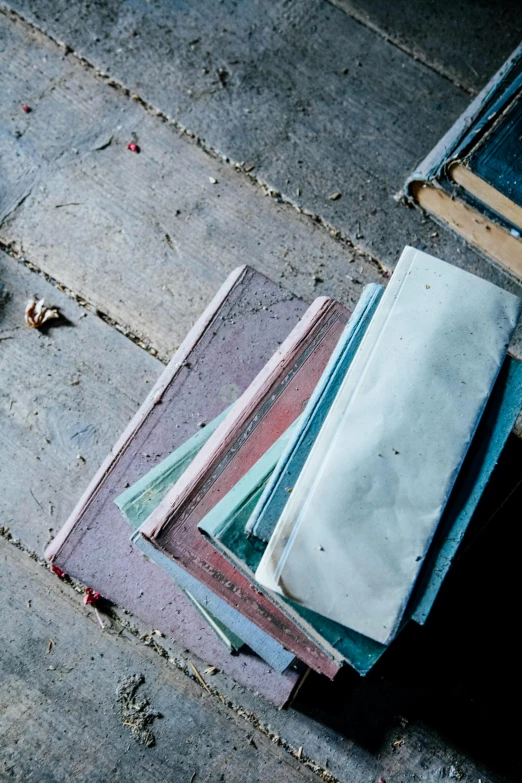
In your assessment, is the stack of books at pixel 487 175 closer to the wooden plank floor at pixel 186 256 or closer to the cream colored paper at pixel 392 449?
the wooden plank floor at pixel 186 256

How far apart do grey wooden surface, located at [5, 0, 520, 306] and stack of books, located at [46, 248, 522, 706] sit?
547mm

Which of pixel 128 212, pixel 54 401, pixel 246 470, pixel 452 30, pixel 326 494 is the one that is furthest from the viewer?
pixel 452 30

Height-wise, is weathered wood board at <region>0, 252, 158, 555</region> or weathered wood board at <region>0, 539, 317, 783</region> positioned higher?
weathered wood board at <region>0, 252, 158, 555</region>

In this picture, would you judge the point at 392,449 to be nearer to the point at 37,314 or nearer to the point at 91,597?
the point at 91,597

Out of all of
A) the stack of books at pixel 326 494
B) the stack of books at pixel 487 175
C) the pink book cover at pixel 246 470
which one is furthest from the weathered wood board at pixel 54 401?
the stack of books at pixel 487 175

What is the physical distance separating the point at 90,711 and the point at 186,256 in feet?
3.64

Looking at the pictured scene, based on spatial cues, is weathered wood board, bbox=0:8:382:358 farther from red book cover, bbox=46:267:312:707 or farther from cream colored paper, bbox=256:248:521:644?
cream colored paper, bbox=256:248:521:644

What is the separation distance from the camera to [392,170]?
1.79m

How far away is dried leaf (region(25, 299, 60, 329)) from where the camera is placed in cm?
162

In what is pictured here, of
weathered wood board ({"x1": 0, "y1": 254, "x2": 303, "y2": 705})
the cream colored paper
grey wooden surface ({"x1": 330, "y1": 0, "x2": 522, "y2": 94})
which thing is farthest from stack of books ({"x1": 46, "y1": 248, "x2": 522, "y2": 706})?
grey wooden surface ({"x1": 330, "y1": 0, "x2": 522, "y2": 94})

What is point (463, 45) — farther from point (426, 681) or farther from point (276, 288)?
point (426, 681)

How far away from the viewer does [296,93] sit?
1.82 metres

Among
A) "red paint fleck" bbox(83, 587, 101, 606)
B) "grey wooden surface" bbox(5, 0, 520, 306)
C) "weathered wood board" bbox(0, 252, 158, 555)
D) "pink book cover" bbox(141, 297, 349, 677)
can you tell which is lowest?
"red paint fleck" bbox(83, 587, 101, 606)

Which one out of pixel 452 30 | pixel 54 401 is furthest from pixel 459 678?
pixel 452 30
